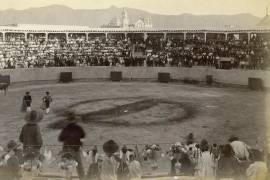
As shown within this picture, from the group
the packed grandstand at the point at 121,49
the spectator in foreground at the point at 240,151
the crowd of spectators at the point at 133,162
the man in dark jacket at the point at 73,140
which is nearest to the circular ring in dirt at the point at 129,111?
the man in dark jacket at the point at 73,140

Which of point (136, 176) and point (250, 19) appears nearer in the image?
point (136, 176)

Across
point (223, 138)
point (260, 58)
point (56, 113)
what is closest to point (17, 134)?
point (56, 113)

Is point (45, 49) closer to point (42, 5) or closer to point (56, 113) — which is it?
point (56, 113)

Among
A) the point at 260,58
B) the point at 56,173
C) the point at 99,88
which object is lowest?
the point at 56,173

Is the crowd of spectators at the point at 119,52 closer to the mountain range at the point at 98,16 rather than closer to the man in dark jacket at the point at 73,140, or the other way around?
the mountain range at the point at 98,16

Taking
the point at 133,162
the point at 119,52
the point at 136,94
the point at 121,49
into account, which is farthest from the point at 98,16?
the point at 121,49

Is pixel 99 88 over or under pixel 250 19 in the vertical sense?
under

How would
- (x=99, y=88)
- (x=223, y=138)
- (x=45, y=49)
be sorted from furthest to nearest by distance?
1. (x=45, y=49)
2. (x=99, y=88)
3. (x=223, y=138)
